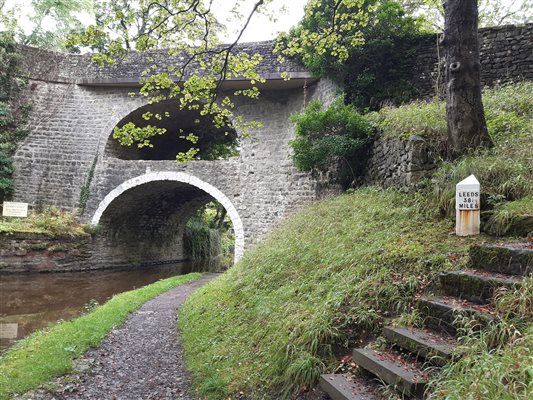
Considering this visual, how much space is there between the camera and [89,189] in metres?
13.4

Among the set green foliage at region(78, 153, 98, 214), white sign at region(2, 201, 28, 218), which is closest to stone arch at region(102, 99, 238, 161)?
green foliage at region(78, 153, 98, 214)

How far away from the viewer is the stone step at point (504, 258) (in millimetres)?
2824

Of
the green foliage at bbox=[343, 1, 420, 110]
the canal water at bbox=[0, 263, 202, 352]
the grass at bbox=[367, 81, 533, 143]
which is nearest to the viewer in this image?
the grass at bbox=[367, 81, 533, 143]

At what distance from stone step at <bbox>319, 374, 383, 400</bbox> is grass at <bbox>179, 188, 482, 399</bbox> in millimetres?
190

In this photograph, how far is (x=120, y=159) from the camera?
1388 centimetres

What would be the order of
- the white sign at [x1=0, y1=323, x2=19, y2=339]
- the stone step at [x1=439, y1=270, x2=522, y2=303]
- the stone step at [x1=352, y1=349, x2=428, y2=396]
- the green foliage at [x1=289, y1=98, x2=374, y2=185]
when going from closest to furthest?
the stone step at [x1=352, y1=349, x2=428, y2=396]
the stone step at [x1=439, y1=270, x2=522, y2=303]
the white sign at [x1=0, y1=323, x2=19, y2=339]
the green foliage at [x1=289, y1=98, x2=374, y2=185]

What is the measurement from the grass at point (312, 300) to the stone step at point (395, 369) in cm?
36

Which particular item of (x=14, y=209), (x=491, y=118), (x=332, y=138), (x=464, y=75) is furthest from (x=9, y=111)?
(x=491, y=118)

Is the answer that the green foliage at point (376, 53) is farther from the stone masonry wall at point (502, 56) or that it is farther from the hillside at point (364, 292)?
the hillside at point (364, 292)

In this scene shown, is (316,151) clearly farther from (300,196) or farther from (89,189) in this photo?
(89,189)

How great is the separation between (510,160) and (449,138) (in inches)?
38.2

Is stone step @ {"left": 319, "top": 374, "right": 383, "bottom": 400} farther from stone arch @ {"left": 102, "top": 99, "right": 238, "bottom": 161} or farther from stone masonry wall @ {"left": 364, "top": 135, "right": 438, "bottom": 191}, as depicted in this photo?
stone arch @ {"left": 102, "top": 99, "right": 238, "bottom": 161}

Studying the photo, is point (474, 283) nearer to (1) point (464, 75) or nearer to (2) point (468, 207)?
(2) point (468, 207)

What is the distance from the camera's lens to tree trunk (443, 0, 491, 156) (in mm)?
4910
